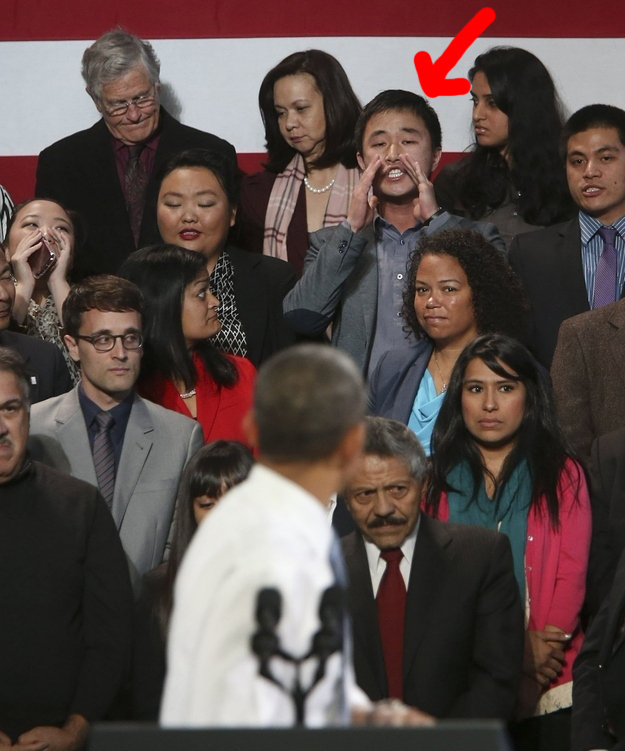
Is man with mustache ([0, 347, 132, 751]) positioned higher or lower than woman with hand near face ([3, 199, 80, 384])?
lower

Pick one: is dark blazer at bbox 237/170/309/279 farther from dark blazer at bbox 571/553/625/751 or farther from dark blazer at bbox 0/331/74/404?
dark blazer at bbox 571/553/625/751

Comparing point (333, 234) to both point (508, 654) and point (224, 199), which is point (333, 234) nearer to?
point (224, 199)

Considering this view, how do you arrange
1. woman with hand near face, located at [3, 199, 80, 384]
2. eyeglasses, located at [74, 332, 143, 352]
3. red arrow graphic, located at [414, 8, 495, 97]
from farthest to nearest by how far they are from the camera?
1. red arrow graphic, located at [414, 8, 495, 97]
2. woman with hand near face, located at [3, 199, 80, 384]
3. eyeglasses, located at [74, 332, 143, 352]

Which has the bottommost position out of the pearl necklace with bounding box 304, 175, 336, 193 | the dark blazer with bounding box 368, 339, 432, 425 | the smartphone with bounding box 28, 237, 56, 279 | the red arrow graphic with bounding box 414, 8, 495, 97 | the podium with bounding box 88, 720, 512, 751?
the podium with bounding box 88, 720, 512, 751

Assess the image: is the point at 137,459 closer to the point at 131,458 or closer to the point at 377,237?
the point at 131,458

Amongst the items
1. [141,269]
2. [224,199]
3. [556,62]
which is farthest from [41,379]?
[556,62]

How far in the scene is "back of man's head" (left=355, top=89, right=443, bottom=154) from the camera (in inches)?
160

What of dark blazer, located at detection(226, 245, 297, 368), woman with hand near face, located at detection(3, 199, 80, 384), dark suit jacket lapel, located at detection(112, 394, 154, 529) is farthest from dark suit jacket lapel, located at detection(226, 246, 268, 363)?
dark suit jacket lapel, located at detection(112, 394, 154, 529)

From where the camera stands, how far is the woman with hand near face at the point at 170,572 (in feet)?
9.95

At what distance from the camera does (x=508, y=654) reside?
289 cm

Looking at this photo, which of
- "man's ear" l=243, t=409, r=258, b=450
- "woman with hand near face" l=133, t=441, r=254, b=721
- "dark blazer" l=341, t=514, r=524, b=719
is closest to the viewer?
"man's ear" l=243, t=409, r=258, b=450

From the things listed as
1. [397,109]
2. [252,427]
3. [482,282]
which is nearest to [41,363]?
[482,282]

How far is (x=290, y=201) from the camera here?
4.25m

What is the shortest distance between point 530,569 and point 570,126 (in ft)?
5.00
